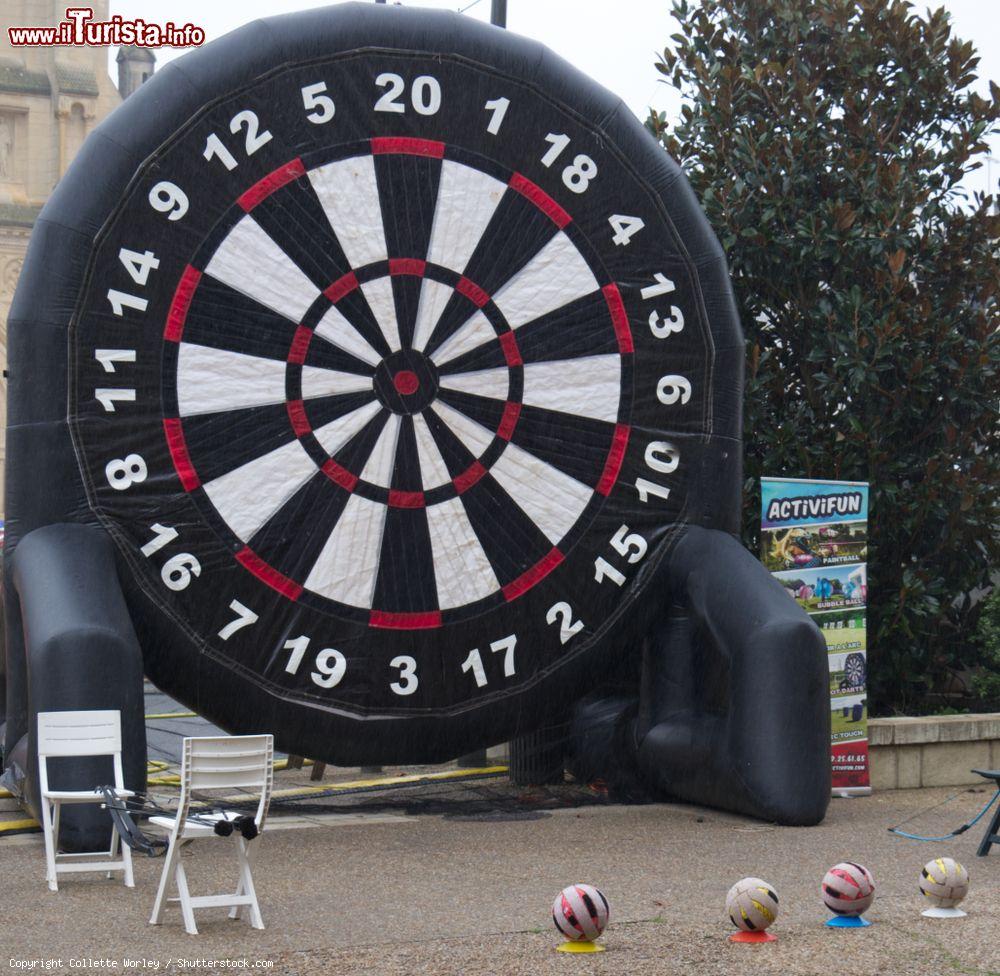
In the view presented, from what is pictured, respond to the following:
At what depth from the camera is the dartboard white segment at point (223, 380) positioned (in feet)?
29.8

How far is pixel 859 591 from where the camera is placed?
10898mm

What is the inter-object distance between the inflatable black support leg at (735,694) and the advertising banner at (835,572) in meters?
0.66

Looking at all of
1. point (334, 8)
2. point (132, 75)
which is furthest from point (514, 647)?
point (132, 75)

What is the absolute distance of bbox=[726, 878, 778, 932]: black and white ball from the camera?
614cm

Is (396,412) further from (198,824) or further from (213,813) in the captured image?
(198,824)

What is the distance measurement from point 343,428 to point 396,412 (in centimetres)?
35

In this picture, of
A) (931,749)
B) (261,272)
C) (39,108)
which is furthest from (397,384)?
(39,108)

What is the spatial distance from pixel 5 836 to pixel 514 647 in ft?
10.2

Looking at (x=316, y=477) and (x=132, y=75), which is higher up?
(x=132, y=75)

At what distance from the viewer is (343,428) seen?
945 centimetres

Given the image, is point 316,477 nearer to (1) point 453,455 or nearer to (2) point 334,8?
(1) point 453,455

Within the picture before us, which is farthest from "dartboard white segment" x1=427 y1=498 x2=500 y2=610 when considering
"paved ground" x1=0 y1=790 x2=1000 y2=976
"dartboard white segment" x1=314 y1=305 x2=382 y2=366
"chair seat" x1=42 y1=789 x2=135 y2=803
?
"chair seat" x1=42 y1=789 x2=135 y2=803

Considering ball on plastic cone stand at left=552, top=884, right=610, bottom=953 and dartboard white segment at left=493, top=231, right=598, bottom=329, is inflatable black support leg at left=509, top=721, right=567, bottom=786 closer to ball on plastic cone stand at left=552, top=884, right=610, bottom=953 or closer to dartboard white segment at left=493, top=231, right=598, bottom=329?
dartboard white segment at left=493, top=231, right=598, bottom=329

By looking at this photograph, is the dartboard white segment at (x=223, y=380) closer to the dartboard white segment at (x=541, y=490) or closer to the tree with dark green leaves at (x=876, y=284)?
the dartboard white segment at (x=541, y=490)
